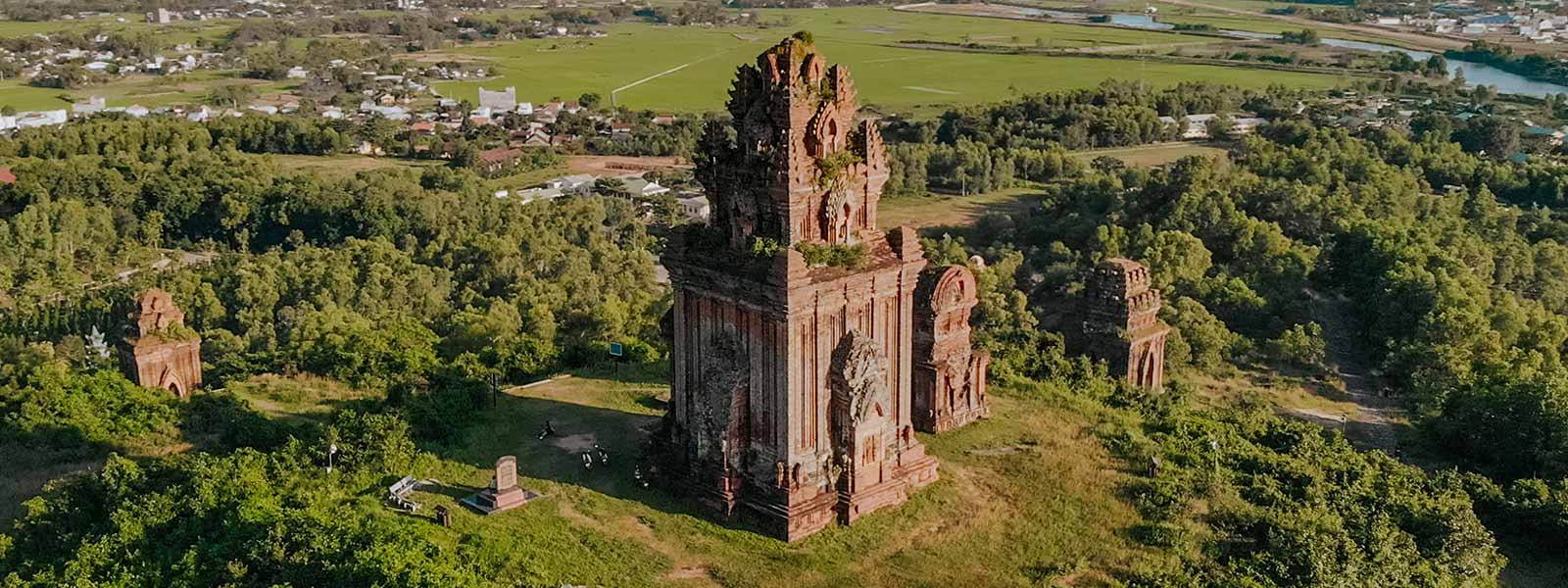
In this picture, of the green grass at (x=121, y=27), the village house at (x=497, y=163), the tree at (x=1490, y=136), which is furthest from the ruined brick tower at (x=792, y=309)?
the green grass at (x=121, y=27)

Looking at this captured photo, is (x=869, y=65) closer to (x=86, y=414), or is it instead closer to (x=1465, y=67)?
(x=1465, y=67)

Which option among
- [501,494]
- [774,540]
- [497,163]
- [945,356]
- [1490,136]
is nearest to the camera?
[774,540]

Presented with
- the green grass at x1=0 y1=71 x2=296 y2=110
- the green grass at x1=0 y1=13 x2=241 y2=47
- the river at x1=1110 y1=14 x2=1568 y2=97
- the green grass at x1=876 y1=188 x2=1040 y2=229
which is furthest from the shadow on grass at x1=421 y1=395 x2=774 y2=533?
the green grass at x1=0 y1=13 x2=241 y2=47

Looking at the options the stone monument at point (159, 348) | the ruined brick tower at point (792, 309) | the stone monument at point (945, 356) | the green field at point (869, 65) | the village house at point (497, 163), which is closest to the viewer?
the ruined brick tower at point (792, 309)

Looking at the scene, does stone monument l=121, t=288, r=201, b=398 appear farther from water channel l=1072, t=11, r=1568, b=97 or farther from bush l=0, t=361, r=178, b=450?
water channel l=1072, t=11, r=1568, b=97

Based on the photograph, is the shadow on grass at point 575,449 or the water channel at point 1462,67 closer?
the shadow on grass at point 575,449

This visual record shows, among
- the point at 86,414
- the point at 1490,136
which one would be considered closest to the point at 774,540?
the point at 86,414

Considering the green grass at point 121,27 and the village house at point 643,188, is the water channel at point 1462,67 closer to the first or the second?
the village house at point 643,188
